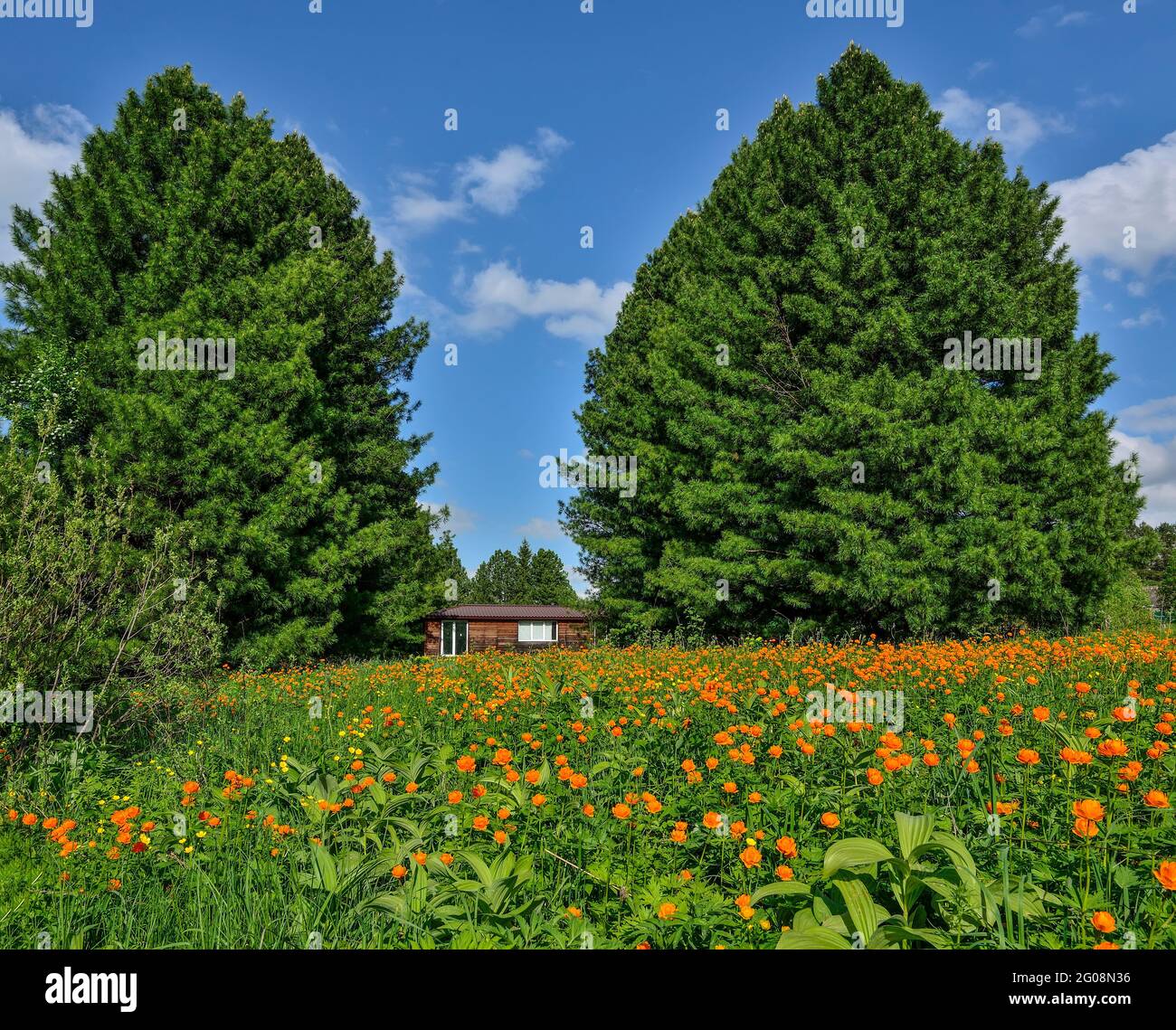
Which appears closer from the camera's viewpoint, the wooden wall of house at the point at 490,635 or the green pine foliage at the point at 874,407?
the green pine foliage at the point at 874,407

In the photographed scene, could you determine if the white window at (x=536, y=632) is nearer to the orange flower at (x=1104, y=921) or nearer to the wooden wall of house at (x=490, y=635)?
the wooden wall of house at (x=490, y=635)

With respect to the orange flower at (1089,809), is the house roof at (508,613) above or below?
below

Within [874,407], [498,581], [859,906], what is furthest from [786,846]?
[498,581]

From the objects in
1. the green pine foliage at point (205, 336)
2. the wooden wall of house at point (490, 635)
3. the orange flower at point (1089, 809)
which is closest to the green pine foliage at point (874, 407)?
the green pine foliage at point (205, 336)

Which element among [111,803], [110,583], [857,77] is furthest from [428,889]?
[857,77]

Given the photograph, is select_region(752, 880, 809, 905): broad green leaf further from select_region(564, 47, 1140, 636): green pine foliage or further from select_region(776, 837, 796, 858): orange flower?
select_region(564, 47, 1140, 636): green pine foliage

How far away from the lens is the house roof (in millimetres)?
33969

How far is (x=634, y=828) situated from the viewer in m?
2.89

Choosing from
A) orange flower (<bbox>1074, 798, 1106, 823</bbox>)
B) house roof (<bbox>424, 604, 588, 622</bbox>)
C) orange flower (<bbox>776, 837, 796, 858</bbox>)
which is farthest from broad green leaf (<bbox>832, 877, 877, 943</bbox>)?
house roof (<bbox>424, 604, 588, 622</bbox>)

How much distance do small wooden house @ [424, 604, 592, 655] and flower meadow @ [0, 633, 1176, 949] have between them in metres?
27.5

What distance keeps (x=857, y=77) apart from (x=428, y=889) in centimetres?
1904

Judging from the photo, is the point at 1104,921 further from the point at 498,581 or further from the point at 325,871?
the point at 498,581

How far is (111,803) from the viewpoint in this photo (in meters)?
3.98

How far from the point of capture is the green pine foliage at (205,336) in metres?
13.3
